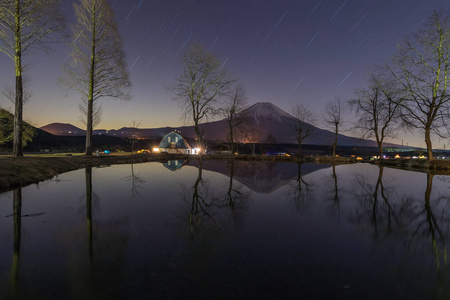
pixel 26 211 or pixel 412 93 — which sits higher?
pixel 412 93

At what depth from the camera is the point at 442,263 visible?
12.0ft

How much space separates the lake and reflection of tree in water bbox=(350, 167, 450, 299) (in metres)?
0.03

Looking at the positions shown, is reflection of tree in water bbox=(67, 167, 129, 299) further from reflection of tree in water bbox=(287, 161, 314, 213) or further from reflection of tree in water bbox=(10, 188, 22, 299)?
reflection of tree in water bbox=(287, 161, 314, 213)

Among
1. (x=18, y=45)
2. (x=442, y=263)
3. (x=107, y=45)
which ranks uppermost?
(x=107, y=45)

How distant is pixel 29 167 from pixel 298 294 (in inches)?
634

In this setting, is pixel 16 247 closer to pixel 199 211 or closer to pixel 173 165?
pixel 199 211

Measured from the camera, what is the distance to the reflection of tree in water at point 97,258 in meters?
2.81

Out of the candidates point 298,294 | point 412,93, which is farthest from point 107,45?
point 412,93

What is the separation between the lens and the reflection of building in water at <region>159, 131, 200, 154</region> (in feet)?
214

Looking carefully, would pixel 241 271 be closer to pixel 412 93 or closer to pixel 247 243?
pixel 247 243

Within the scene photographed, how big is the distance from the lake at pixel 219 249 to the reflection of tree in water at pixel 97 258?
0.02 metres

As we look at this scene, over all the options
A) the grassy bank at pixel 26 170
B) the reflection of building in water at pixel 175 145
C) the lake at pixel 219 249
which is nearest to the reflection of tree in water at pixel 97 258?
the lake at pixel 219 249

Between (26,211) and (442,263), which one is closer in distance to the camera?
(442,263)

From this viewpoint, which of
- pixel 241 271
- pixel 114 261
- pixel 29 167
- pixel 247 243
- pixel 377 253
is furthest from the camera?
pixel 29 167
